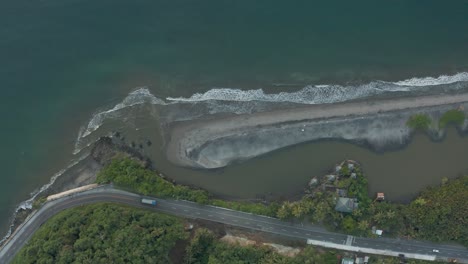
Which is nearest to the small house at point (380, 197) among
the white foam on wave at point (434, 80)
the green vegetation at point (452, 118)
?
the green vegetation at point (452, 118)

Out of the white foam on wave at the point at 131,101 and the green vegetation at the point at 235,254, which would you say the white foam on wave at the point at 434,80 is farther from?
the white foam on wave at the point at 131,101

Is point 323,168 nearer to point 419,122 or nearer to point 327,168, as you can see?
point 327,168

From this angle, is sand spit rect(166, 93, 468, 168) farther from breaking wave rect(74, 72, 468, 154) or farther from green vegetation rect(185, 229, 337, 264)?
green vegetation rect(185, 229, 337, 264)

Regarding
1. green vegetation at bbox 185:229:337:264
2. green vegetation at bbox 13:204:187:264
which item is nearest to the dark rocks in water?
green vegetation at bbox 13:204:187:264

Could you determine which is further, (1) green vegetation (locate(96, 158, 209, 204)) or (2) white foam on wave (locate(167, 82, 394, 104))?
(2) white foam on wave (locate(167, 82, 394, 104))

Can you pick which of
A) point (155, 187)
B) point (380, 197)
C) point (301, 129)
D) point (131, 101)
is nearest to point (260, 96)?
point (301, 129)

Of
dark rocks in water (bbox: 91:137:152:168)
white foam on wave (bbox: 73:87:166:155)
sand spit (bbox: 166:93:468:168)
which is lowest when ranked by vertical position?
dark rocks in water (bbox: 91:137:152:168)
